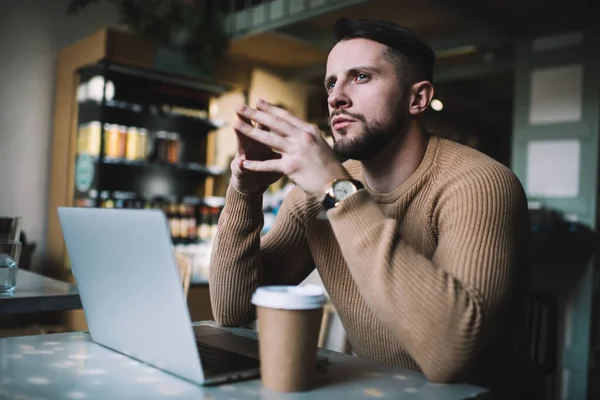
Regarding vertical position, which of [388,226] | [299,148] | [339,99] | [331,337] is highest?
[339,99]

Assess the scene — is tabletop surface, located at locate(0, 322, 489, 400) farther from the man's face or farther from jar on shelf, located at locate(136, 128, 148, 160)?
jar on shelf, located at locate(136, 128, 148, 160)

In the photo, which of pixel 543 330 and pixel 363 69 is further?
pixel 543 330

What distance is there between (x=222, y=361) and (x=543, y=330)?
941mm

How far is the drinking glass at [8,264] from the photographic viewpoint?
1462 millimetres

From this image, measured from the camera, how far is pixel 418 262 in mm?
851

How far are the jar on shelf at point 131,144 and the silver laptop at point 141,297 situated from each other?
3.31 meters

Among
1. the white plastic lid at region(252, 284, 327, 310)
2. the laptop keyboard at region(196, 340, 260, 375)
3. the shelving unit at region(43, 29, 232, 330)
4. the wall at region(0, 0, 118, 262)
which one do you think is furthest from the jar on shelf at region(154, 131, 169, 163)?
the white plastic lid at region(252, 284, 327, 310)

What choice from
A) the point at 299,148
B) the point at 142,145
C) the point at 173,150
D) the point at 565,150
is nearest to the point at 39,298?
the point at 299,148

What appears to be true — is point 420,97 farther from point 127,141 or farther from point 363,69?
point 127,141

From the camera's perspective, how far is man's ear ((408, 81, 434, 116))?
132 centimetres

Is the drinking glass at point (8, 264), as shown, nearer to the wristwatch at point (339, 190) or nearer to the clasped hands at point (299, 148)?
the clasped hands at point (299, 148)

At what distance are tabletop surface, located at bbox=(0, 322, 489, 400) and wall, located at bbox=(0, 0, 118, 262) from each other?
3.62 m

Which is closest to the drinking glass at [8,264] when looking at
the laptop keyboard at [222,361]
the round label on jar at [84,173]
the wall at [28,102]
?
the laptop keyboard at [222,361]

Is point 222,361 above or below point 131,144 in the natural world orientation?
below
